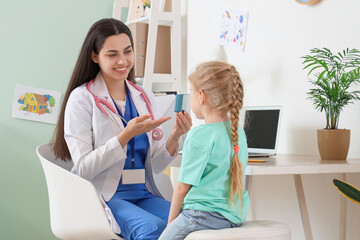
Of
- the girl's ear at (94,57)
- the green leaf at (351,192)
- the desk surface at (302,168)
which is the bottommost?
the green leaf at (351,192)

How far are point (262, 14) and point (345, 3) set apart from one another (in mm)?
559

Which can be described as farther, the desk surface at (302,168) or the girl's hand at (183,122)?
the girl's hand at (183,122)

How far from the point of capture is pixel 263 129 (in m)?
2.12

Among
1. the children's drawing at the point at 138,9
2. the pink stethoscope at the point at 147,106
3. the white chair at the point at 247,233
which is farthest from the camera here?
the children's drawing at the point at 138,9

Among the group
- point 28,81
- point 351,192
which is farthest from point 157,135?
point 28,81

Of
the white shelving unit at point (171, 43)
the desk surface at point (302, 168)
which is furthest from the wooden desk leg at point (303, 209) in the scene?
the white shelving unit at point (171, 43)

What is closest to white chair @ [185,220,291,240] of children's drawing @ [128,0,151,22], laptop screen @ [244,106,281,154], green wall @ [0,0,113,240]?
laptop screen @ [244,106,281,154]

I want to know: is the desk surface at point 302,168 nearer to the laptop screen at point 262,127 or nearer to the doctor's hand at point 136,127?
the doctor's hand at point 136,127

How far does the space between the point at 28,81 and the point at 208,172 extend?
2362mm

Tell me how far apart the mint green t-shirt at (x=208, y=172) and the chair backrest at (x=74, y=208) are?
12.1 inches

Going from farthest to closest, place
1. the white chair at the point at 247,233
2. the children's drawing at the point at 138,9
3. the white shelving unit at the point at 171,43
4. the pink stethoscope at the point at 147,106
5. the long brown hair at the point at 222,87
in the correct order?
the children's drawing at the point at 138,9 → the white shelving unit at the point at 171,43 → the pink stethoscope at the point at 147,106 → the long brown hair at the point at 222,87 → the white chair at the point at 247,233

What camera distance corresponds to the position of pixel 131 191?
5.50 feet

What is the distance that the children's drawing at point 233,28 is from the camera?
252 cm

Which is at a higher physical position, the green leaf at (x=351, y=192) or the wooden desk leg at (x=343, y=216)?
the green leaf at (x=351, y=192)
